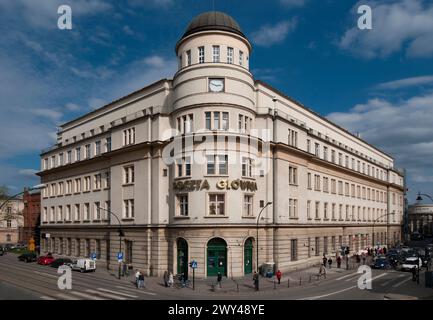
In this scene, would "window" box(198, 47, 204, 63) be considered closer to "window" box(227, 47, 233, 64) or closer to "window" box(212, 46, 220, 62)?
"window" box(212, 46, 220, 62)

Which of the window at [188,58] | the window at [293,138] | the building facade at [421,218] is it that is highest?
the window at [188,58]

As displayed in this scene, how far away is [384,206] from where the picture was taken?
317 feet

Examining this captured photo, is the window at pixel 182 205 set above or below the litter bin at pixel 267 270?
above

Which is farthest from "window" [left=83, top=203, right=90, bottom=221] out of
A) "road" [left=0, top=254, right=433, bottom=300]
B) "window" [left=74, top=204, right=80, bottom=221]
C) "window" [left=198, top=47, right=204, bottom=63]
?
"window" [left=198, top=47, right=204, bottom=63]

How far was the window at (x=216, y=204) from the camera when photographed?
43719 millimetres

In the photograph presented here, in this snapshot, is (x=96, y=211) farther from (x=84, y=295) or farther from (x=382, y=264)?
(x=382, y=264)

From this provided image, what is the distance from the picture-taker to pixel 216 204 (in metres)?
43.8

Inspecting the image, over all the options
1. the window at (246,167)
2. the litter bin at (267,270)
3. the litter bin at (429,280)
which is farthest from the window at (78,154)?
the litter bin at (429,280)

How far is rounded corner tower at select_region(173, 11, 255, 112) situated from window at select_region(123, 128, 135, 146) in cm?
812

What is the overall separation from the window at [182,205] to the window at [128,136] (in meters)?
11.0

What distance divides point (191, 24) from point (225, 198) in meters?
21.1

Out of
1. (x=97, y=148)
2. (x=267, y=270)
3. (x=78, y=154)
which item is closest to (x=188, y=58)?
(x=97, y=148)

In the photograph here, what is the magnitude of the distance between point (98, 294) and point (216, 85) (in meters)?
24.4

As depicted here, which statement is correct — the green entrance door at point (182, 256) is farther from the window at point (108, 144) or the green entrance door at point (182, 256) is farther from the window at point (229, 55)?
the window at point (229, 55)
